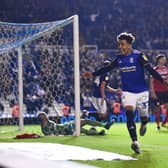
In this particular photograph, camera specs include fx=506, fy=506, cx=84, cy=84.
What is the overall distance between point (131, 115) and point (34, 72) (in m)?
10.4

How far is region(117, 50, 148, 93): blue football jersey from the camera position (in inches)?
213

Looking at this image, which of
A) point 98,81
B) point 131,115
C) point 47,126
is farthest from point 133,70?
point 98,81

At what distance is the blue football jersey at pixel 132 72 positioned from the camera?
213 inches

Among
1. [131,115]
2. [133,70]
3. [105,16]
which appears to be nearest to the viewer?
[131,115]

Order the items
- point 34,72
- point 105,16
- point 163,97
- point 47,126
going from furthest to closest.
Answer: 1. point 105,16
2. point 34,72
3. point 163,97
4. point 47,126

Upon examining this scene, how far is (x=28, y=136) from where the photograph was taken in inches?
300

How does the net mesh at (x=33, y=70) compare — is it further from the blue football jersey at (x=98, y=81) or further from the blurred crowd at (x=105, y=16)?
the blurred crowd at (x=105, y=16)

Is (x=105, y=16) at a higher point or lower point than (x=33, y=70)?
higher

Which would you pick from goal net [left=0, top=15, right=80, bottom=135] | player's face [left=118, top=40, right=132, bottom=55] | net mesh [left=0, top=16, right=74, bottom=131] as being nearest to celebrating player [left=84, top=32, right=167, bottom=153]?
player's face [left=118, top=40, right=132, bottom=55]

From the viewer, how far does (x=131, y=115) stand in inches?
209

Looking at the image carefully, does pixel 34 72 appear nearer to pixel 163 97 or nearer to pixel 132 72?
pixel 163 97

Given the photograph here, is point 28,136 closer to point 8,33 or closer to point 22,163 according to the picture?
point 8,33

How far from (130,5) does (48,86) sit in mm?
14890

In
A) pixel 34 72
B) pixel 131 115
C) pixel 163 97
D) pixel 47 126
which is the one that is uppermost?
pixel 34 72
